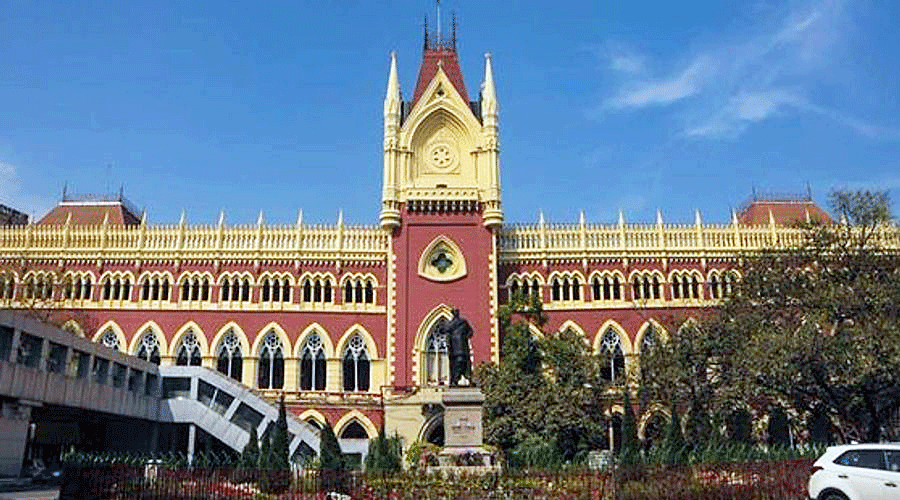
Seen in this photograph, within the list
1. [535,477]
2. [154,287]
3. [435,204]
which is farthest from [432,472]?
[154,287]

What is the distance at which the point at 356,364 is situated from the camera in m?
48.7

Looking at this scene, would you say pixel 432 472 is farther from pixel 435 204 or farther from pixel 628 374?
pixel 435 204

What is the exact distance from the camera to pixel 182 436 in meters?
44.1

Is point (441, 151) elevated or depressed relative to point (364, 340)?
elevated

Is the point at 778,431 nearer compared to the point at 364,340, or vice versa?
the point at 778,431

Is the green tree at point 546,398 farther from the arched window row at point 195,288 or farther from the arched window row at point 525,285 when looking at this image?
the arched window row at point 195,288

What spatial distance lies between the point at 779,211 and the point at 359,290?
28.0 meters

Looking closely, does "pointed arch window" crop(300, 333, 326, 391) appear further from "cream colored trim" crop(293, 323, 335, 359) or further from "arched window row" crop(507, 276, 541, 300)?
"arched window row" crop(507, 276, 541, 300)

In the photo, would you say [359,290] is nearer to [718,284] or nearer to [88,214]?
[88,214]

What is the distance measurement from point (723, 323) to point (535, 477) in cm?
2105

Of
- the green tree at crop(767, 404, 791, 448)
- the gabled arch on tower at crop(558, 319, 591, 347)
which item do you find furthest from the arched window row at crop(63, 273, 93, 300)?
the green tree at crop(767, 404, 791, 448)

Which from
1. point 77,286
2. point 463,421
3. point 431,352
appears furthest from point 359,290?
point 463,421

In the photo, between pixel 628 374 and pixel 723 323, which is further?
pixel 628 374

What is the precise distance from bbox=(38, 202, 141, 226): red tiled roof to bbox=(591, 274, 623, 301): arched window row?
1199 inches
